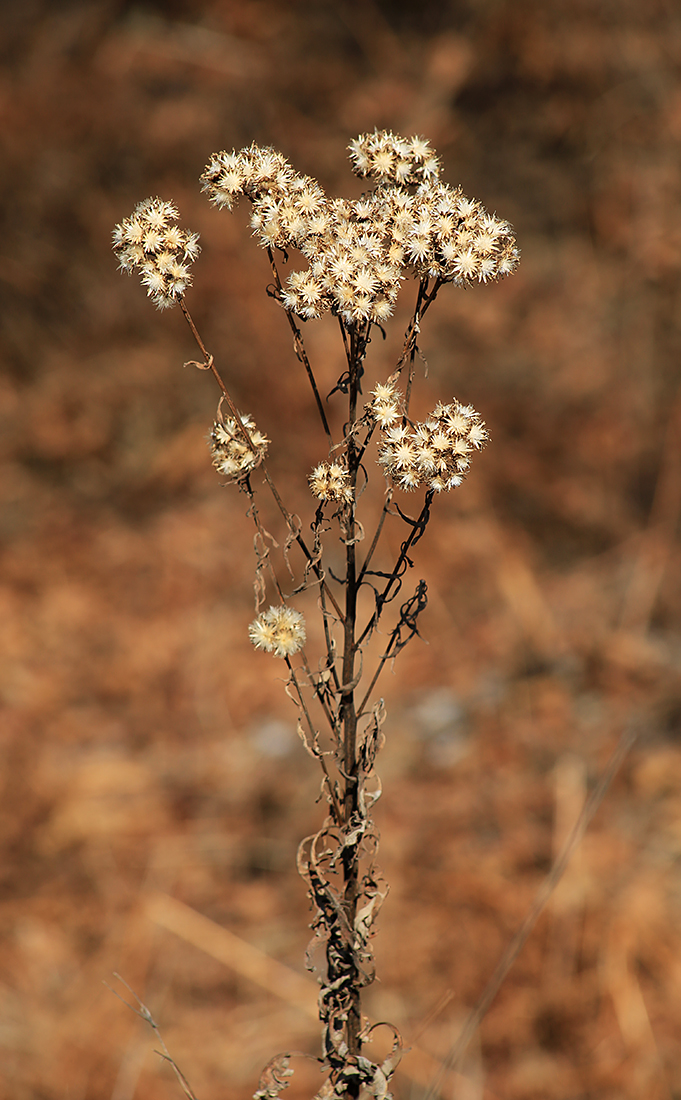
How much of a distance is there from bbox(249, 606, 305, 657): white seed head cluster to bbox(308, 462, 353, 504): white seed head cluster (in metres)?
0.14

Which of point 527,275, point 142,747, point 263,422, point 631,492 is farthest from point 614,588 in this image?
point 142,747

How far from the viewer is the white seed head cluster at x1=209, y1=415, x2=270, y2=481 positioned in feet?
2.70

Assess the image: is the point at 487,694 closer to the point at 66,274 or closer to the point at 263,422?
the point at 263,422

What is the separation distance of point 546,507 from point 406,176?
8.19ft

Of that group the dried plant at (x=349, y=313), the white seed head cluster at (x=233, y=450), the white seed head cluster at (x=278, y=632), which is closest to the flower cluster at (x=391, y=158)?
the dried plant at (x=349, y=313)

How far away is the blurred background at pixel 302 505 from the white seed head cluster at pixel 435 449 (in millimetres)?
1858

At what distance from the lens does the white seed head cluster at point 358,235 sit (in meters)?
0.77

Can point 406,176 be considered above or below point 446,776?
below

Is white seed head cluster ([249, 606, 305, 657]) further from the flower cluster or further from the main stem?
the flower cluster

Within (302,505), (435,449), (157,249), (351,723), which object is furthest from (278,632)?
(302,505)

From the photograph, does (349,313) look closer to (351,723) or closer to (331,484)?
(331,484)

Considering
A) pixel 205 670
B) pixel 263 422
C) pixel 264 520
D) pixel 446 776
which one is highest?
pixel 263 422

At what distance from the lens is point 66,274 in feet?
9.80

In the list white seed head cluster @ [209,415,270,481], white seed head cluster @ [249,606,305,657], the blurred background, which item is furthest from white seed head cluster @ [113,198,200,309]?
the blurred background
